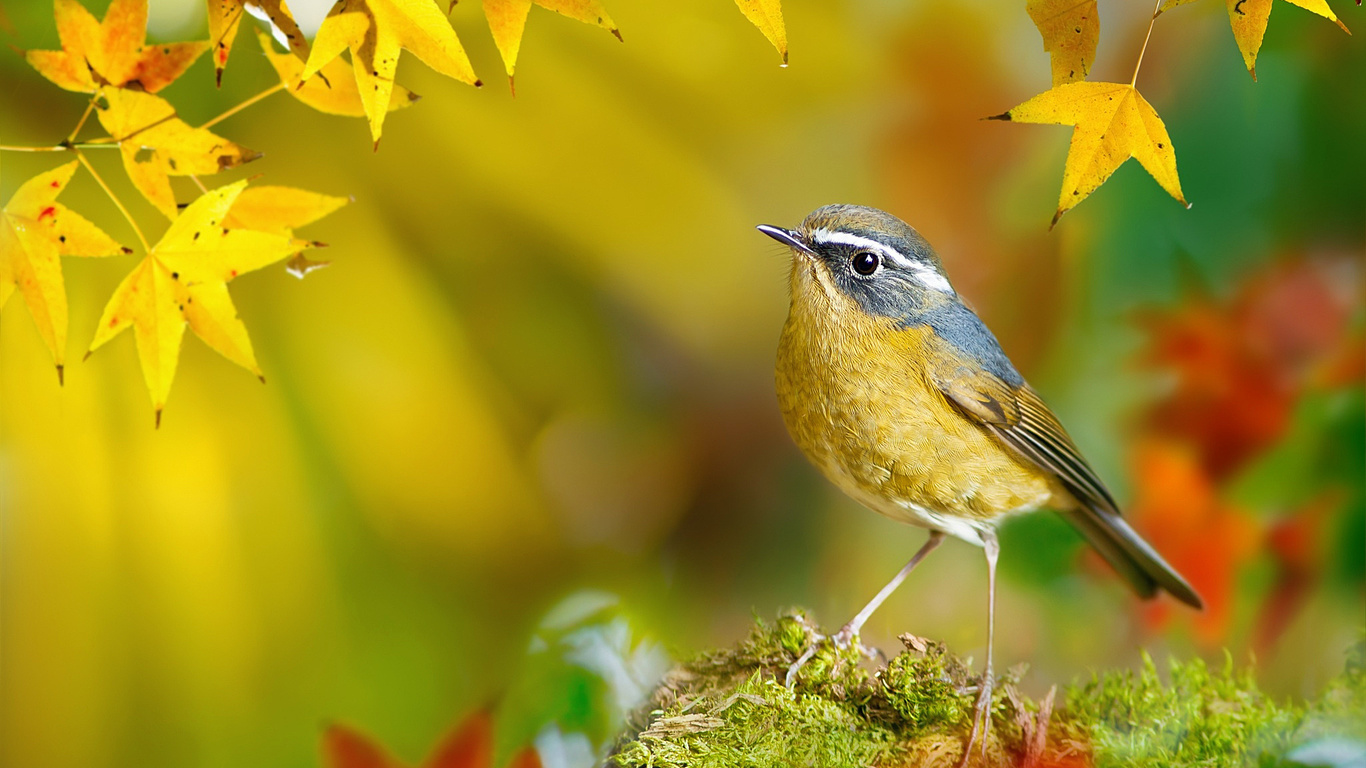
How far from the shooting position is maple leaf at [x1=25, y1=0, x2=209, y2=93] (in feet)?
3.57

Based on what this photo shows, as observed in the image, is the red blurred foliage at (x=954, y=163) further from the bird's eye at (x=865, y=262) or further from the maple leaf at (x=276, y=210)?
the maple leaf at (x=276, y=210)

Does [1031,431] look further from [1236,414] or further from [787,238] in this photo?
[1236,414]

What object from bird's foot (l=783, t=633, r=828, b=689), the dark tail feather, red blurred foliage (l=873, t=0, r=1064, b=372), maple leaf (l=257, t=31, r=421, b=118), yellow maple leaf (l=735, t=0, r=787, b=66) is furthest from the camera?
red blurred foliage (l=873, t=0, r=1064, b=372)

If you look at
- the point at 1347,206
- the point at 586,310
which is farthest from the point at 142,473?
the point at 1347,206

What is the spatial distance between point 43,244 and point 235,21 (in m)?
0.32

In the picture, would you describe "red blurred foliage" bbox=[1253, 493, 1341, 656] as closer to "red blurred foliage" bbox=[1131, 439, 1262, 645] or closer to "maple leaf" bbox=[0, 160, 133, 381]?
"red blurred foliage" bbox=[1131, 439, 1262, 645]

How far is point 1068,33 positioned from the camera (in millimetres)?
1034

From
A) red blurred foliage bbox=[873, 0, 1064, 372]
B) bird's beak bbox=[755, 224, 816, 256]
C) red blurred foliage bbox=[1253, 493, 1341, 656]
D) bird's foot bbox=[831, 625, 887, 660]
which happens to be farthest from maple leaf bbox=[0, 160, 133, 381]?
red blurred foliage bbox=[1253, 493, 1341, 656]

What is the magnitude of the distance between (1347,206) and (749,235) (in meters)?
1.25

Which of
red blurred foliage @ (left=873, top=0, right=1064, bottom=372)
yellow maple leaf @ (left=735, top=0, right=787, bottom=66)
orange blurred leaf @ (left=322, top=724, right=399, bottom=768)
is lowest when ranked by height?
orange blurred leaf @ (left=322, top=724, right=399, bottom=768)

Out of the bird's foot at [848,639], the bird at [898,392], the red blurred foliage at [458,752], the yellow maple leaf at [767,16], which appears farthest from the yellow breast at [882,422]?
the red blurred foliage at [458,752]

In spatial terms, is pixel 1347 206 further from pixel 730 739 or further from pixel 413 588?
pixel 413 588

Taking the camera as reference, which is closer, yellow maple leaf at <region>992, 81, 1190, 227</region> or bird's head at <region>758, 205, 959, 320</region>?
yellow maple leaf at <region>992, 81, 1190, 227</region>

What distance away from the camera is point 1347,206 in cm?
205
